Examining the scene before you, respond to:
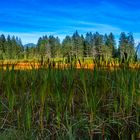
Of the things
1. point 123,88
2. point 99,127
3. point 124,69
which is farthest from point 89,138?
point 124,69

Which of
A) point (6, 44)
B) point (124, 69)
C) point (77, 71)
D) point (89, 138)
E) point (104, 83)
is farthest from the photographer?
point (6, 44)

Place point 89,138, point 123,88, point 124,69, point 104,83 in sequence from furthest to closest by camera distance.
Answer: point 124,69 < point 104,83 < point 123,88 < point 89,138

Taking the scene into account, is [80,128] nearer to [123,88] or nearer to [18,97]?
[123,88]

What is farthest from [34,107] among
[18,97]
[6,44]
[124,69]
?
[6,44]

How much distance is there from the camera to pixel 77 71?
549 centimetres

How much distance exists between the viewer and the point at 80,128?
3654 millimetres

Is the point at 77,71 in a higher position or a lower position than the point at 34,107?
higher

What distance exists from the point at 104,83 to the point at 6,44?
11644 cm

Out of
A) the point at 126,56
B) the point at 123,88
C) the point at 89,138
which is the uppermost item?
the point at 126,56

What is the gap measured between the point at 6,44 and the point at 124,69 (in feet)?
381

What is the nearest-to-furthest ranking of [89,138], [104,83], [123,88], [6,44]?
[89,138] → [123,88] → [104,83] → [6,44]

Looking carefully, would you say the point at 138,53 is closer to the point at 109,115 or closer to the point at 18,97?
the point at 109,115

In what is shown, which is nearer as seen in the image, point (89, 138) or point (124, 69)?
point (89, 138)

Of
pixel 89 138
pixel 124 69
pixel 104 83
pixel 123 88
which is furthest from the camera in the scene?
pixel 124 69
